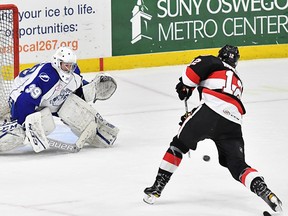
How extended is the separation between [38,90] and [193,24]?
4.16 metres

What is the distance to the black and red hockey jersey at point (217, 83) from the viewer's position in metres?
7.47

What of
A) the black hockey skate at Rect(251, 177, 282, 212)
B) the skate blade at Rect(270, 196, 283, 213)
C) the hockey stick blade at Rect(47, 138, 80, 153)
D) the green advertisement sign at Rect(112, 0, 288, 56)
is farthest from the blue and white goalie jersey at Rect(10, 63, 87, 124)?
the green advertisement sign at Rect(112, 0, 288, 56)

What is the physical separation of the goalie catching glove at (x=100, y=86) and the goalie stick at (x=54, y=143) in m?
0.47

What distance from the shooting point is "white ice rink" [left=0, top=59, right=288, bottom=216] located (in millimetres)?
7633

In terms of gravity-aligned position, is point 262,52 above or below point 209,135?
below

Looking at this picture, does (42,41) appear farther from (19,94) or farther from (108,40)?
(19,94)

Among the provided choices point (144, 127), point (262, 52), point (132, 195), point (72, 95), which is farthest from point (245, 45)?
point (132, 195)

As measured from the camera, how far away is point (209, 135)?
7.52 metres

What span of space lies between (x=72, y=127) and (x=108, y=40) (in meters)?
3.24

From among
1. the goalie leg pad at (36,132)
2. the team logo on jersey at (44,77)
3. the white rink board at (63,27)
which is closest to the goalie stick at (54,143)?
the goalie leg pad at (36,132)

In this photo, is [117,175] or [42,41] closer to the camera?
[117,175]

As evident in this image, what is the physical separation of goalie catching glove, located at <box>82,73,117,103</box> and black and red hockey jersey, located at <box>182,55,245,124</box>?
2099 millimetres

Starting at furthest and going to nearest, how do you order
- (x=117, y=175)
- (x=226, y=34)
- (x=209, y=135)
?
1. (x=226, y=34)
2. (x=117, y=175)
3. (x=209, y=135)

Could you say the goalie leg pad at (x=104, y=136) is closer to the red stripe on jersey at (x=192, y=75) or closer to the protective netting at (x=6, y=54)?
the protective netting at (x=6, y=54)
